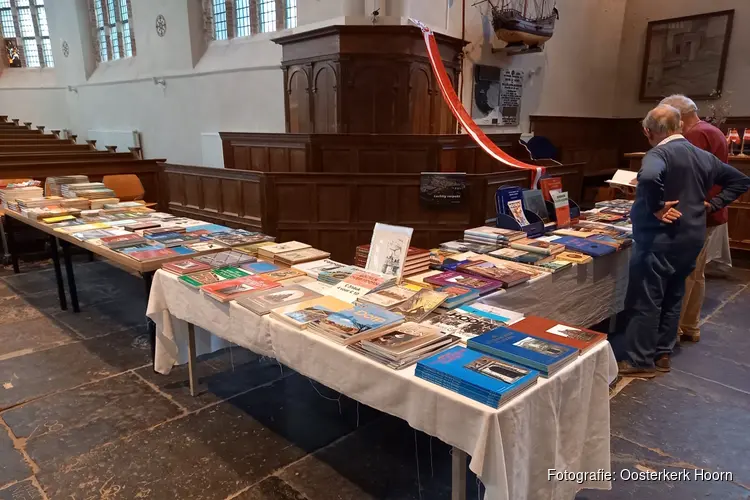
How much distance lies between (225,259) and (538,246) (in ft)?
6.23

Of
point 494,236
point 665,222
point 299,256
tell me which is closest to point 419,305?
point 299,256

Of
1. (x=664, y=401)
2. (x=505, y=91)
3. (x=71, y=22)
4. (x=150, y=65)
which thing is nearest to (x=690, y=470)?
(x=664, y=401)

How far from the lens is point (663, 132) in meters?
2.94

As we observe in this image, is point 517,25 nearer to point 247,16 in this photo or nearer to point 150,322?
point 247,16

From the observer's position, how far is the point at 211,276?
2615 mm

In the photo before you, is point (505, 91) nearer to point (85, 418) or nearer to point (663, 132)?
point (663, 132)

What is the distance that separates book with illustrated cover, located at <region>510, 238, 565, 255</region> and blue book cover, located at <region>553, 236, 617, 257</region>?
3.6 inches

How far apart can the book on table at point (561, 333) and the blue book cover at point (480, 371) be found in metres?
0.28

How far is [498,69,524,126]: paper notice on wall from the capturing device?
859 cm

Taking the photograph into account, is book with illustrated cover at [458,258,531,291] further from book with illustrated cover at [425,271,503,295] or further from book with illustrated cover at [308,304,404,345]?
book with illustrated cover at [308,304,404,345]

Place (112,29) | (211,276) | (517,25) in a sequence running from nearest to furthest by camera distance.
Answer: (211,276) → (517,25) → (112,29)

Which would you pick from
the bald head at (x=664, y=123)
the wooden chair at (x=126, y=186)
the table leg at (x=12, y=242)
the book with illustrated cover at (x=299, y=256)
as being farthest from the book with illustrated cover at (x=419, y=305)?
the wooden chair at (x=126, y=186)

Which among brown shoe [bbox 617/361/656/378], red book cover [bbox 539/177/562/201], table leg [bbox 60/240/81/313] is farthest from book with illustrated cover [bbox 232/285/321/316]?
table leg [bbox 60/240/81/313]

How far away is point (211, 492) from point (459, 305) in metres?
1.37
